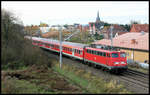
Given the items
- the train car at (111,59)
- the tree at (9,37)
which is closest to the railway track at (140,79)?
the train car at (111,59)

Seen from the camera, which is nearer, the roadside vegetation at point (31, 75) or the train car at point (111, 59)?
the roadside vegetation at point (31, 75)

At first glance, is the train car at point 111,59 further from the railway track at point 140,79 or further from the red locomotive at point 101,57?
the railway track at point 140,79

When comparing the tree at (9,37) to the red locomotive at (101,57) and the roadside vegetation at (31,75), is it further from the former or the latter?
the red locomotive at (101,57)

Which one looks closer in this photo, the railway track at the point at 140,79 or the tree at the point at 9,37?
the railway track at the point at 140,79

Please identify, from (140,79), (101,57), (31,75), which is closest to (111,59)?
(101,57)

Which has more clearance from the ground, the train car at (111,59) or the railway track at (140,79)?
the train car at (111,59)

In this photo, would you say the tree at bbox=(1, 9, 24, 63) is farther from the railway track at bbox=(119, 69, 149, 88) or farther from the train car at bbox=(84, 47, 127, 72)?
the railway track at bbox=(119, 69, 149, 88)

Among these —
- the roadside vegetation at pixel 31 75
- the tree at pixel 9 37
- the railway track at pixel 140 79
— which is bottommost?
the railway track at pixel 140 79

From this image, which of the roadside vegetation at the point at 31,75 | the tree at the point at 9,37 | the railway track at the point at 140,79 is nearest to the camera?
the roadside vegetation at the point at 31,75

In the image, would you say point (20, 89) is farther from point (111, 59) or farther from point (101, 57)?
point (101, 57)

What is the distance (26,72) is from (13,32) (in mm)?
7421

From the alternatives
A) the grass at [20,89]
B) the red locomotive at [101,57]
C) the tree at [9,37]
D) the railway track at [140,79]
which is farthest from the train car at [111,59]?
the grass at [20,89]

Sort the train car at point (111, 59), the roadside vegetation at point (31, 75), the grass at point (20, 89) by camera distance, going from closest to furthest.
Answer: the grass at point (20, 89)
the roadside vegetation at point (31, 75)
the train car at point (111, 59)

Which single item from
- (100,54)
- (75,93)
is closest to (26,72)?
(75,93)
